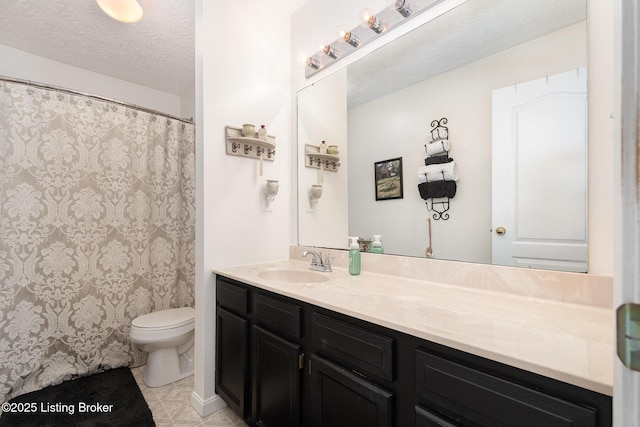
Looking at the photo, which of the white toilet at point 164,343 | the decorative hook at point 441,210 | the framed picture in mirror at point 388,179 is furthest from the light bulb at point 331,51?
the white toilet at point 164,343

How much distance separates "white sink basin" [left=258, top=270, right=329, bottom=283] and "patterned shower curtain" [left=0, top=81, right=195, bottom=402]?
121 centimetres

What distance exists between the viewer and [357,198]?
173cm

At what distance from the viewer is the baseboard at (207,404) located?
165 cm

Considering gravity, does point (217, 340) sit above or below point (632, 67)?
below

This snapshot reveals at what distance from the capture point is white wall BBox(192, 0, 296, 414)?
170 centimetres

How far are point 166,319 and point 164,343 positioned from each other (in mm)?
182

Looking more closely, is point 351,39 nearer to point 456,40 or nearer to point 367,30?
point 367,30

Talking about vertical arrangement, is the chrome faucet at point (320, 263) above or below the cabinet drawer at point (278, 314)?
above

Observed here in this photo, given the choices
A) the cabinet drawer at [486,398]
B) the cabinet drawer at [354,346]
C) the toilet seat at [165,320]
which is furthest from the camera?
the toilet seat at [165,320]

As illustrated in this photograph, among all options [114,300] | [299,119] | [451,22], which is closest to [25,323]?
[114,300]

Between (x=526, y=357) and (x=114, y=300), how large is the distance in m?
2.58

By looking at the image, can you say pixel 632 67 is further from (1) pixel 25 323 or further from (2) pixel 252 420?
(1) pixel 25 323

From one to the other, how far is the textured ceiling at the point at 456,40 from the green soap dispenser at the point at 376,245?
0.81 m

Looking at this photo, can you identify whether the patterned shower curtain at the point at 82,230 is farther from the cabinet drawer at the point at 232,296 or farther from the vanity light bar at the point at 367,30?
the vanity light bar at the point at 367,30
